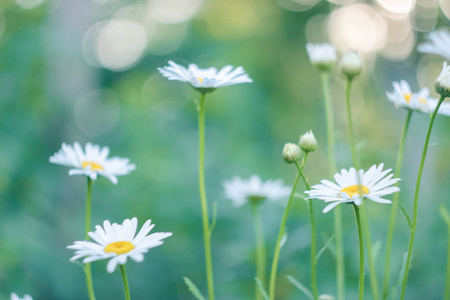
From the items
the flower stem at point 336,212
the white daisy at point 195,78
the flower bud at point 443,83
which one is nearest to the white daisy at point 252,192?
the flower stem at point 336,212

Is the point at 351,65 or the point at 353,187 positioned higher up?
the point at 351,65

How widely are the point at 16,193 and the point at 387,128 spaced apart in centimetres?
520

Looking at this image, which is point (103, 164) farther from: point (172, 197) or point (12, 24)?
point (12, 24)

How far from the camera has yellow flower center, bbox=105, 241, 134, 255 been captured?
468 mm

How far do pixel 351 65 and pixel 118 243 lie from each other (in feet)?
Result: 1.38

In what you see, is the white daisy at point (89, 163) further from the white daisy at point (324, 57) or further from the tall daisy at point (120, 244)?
the white daisy at point (324, 57)

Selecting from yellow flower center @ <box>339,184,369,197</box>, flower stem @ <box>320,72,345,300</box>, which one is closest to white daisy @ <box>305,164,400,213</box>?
yellow flower center @ <box>339,184,369,197</box>

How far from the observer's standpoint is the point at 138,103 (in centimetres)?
285

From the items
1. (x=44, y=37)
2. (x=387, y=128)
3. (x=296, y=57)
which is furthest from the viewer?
(x=296, y=57)

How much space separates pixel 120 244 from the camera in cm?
50

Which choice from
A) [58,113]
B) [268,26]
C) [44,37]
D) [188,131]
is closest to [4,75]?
[44,37]

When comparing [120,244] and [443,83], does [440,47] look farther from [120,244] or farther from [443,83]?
[120,244]

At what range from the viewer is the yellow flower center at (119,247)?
468 mm

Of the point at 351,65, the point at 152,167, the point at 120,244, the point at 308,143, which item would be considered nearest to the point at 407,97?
the point at 351,65
